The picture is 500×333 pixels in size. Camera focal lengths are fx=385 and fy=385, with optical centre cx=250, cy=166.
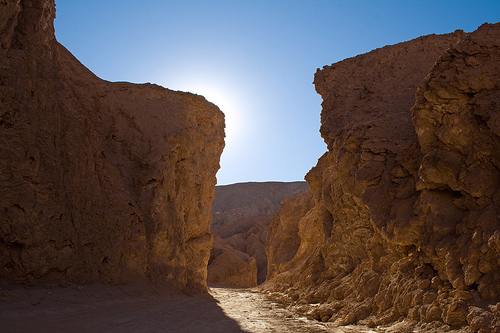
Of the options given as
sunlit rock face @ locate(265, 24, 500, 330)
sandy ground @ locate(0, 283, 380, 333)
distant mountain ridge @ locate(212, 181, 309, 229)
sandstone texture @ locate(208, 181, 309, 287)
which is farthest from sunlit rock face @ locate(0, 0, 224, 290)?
distant mountain ridge @ locate(212, 181, 309, 229)

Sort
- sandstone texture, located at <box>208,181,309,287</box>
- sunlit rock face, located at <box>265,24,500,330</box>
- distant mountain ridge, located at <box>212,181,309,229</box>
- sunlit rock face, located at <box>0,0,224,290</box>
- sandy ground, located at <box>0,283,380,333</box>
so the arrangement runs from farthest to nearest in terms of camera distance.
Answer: distant mountain ridge, located at <box>212,181,309,229</box>, sandstone texture, located at <box>208,181,309,287</box>, sunlit rock face, located at <box>0,0,224,290</box>, sunlit rock face, located at <box>265,24,500,330</box>, sandy ground, located at <box>0,283,380,333</box>

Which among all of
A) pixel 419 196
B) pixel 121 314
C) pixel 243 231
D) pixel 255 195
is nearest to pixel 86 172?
→ pixel 121 314

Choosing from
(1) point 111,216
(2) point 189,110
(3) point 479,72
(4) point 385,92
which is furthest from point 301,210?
(3) point 479,72

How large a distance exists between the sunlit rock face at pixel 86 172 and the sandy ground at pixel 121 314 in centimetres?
56

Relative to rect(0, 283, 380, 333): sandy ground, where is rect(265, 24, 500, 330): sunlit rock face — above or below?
above

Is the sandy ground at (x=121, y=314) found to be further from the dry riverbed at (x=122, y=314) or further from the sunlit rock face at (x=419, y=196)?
the sunlit rock face at (x=419, y=196)

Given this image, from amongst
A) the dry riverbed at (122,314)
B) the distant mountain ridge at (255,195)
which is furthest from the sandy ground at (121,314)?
the distant mountain ridge at (255,195)

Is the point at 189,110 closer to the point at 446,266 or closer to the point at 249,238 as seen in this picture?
the point at 446,266

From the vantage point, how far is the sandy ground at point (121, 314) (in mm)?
5773

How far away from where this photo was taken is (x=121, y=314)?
719 cm

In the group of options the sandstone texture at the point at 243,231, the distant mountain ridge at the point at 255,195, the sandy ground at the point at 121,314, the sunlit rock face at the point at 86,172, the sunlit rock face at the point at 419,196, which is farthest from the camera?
the distant mountain ridge at the point at 255,195

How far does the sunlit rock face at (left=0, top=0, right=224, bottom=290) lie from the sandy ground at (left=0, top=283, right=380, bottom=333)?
56 cm

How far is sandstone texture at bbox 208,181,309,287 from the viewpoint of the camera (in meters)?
Answer: 25.2

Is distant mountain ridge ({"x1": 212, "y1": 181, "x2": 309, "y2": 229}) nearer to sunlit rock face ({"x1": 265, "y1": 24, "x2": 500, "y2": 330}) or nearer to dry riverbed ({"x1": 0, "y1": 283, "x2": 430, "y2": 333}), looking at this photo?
sunlit rock face ({"x1": 265, "y1": 24, "x2": 500, "y2": 330})
